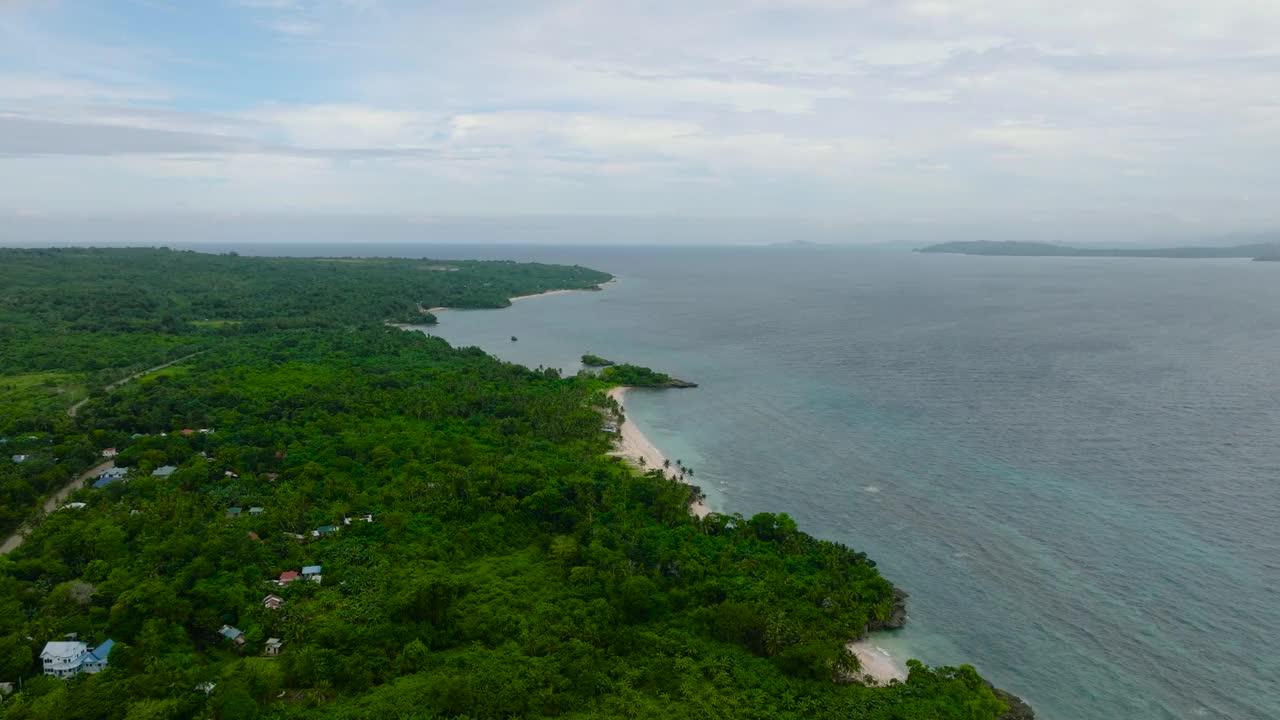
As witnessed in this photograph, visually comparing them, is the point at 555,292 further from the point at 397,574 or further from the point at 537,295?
the point at 397,574

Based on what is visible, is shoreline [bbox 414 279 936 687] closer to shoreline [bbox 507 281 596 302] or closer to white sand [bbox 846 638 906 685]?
white sand [bbox 846 638 906 685]

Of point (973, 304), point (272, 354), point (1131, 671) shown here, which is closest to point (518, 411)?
point (272, 354)

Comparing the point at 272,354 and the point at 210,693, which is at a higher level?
the point at 272,354

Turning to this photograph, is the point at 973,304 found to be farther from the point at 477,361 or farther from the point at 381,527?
the point at 381,527

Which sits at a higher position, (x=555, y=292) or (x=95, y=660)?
(x=555, y=292)

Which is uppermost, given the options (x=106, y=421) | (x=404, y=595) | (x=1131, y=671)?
(x=106, y=421)

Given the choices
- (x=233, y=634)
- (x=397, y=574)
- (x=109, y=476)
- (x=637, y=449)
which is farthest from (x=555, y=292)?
(x=233, y=634)

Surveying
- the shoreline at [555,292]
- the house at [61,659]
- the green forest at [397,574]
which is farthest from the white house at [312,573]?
the shoreline at [555,292]
